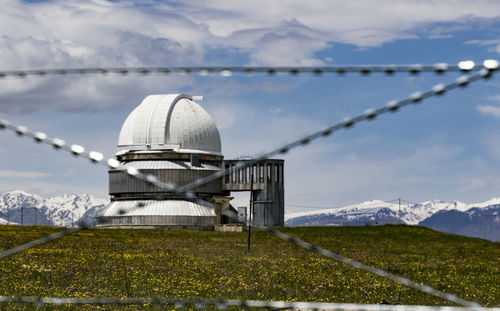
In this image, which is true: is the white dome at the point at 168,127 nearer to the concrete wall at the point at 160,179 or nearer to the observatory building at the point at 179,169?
the observatory building at the point at 179,169

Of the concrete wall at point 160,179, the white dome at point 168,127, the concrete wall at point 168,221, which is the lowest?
the concrete wall at point 168,221

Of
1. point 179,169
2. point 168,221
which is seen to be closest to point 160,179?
point 179,169

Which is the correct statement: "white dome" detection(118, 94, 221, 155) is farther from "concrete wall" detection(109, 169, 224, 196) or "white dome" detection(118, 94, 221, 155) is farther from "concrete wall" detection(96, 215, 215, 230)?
"concrete wall" detection(96, 215, 215, 230)

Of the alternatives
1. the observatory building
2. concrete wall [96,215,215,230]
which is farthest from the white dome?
concrete wall [96,215,215,230]

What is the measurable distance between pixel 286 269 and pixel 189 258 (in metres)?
7.75

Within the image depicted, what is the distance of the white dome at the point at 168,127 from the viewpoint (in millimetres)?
96938

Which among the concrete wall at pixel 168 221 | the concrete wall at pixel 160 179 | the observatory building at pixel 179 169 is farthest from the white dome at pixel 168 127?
the concrete wall at pixel 168 221

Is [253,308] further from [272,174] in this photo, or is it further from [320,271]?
[272,174]

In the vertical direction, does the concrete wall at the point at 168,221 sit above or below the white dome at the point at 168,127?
below

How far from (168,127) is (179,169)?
6.49 meters

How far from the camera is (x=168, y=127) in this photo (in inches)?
3839

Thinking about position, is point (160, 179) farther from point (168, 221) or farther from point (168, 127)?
point (168, 127)

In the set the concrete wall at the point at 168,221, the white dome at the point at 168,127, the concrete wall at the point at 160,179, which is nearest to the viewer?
the concrete wall at the point at 168,221

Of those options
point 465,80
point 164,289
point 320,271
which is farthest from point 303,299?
point 465,80
